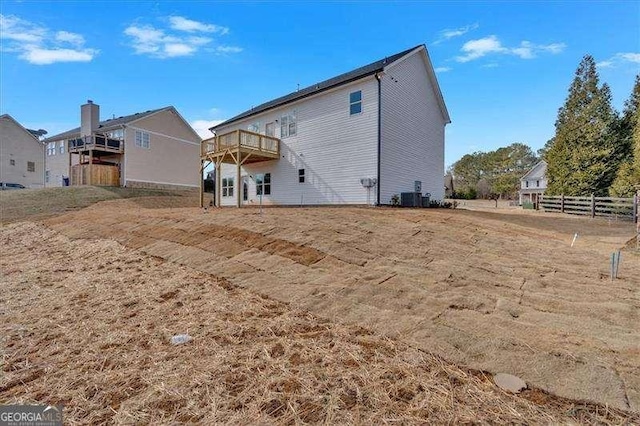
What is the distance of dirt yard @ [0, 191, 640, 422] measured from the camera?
2.54m

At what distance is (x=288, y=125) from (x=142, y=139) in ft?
63.0

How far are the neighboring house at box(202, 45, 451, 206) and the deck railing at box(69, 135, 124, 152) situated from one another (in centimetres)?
1527

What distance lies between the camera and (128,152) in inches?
1134

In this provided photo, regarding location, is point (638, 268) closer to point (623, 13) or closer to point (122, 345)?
point (122, 345)

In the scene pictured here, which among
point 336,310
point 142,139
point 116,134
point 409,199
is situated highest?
point 116,134

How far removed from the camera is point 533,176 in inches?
1903

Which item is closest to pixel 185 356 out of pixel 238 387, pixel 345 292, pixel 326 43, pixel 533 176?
pixel 238 387

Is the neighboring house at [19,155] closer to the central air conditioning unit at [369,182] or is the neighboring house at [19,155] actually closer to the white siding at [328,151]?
the white siding at [328,151]

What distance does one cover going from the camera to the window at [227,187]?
22094 millimetres

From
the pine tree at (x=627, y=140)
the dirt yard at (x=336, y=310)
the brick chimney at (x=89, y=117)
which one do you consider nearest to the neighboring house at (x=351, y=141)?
the dirt yard at (x=336, y=310)

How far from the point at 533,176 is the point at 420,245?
52081 mm

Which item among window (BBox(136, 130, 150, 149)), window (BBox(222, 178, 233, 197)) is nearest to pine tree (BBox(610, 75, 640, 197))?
window (BBox(222, 178, 233, 197))

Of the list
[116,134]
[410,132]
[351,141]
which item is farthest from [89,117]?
[410,132]

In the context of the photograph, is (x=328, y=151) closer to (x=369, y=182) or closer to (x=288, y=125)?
(x=369, y=182)
